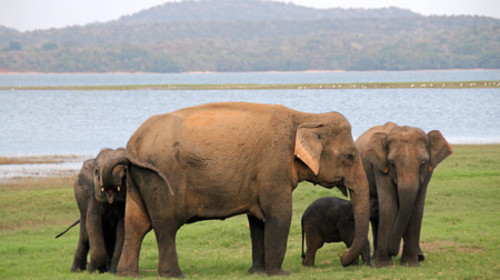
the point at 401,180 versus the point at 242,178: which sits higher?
the point at 242,178

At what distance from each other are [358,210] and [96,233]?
12.8ft

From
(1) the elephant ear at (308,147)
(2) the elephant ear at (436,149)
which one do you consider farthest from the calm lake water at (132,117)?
(1) the elephant ear at (308,147)

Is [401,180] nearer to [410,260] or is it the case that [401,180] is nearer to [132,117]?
[410,260]

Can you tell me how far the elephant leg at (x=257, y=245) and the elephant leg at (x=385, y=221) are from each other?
1.78 metres

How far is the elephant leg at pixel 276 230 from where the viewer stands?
37.4ft

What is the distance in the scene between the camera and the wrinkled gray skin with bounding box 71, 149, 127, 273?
37.3 ft

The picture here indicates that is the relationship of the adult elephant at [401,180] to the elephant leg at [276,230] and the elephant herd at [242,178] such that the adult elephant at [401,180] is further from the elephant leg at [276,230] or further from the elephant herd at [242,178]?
the elephant leg at [276,230]

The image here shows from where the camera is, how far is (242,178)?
11.3m

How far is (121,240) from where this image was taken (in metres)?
11.9

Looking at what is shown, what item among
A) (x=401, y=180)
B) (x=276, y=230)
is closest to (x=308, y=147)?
(x=276, y=230)

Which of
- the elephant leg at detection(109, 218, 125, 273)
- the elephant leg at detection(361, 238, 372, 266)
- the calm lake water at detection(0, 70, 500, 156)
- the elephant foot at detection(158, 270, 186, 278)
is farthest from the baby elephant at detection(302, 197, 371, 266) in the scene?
the calm lake water at detection(0, 70, 500, 156)

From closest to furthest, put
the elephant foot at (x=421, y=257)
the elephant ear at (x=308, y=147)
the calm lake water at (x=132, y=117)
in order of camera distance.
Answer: the elephant ear at (x=308, y=147)
the elephant foot at (x=421, y=257)
the calm lake water at (x=132, y=117)

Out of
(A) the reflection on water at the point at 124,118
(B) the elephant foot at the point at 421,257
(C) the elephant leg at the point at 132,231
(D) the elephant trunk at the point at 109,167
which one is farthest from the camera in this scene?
(A) the reflection on water at the point at 124,118

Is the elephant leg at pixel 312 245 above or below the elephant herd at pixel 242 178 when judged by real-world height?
below
